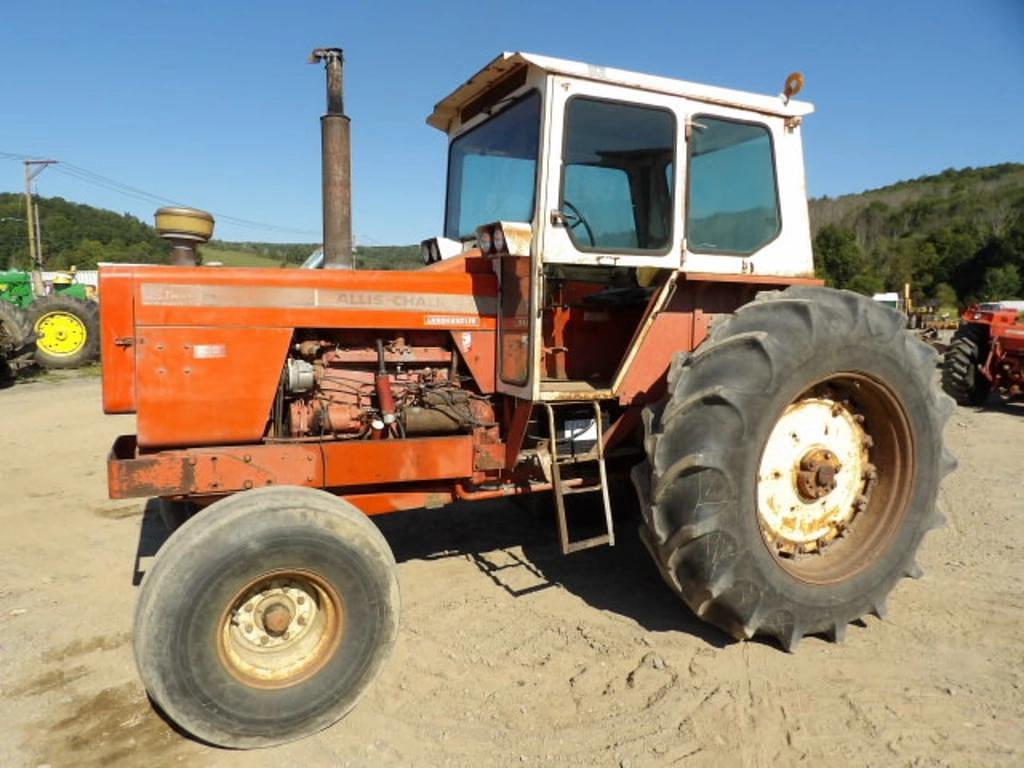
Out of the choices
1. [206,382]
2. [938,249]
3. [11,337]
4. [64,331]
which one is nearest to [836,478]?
[206,382]

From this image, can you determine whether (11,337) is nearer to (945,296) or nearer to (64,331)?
(64,331)

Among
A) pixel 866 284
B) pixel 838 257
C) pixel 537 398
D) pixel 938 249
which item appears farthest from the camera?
pixel 938 249

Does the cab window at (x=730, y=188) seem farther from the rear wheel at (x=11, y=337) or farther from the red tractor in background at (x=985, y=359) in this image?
the rear wheel at (x=11, y=337)

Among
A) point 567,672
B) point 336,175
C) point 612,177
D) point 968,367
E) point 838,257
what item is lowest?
point 567,672

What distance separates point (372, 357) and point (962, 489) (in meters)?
5.03

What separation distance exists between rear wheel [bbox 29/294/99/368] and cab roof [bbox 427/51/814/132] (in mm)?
13933

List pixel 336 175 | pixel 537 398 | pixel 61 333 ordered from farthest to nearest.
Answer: pixel 61 333
pixel 336 175
pixel 537 398

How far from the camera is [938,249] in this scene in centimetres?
4334

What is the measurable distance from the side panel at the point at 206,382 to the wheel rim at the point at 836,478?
2.31 m

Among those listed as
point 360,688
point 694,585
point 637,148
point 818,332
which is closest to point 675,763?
point 694,585

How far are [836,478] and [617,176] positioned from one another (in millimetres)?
1879

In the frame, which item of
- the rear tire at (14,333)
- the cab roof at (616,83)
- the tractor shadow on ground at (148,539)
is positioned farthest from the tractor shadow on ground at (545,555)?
the rear tire at (14,333)

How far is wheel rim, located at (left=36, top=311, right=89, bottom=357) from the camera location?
14984 millimetres

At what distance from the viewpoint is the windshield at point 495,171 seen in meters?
3.44
